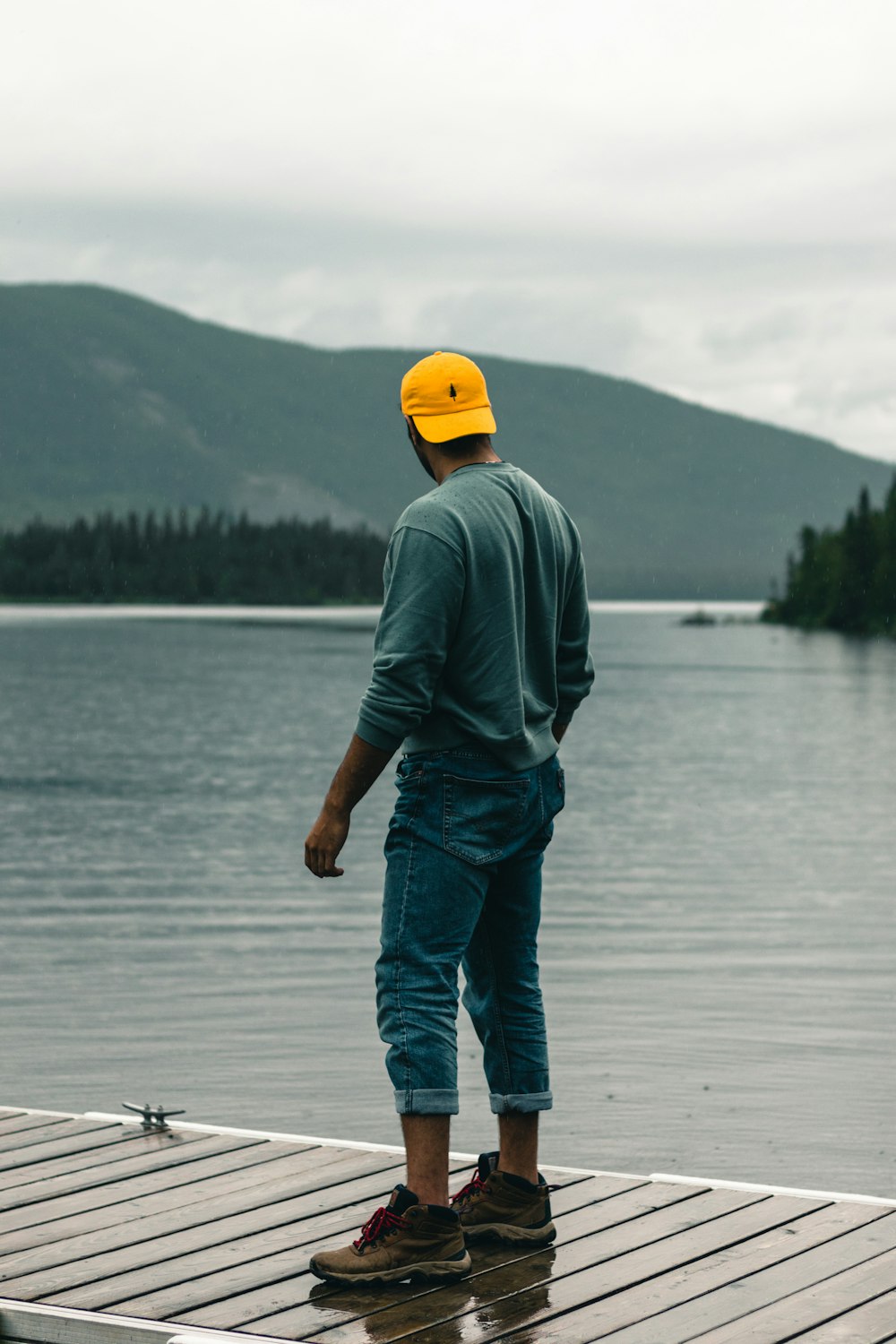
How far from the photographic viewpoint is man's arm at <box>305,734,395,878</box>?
5.29m

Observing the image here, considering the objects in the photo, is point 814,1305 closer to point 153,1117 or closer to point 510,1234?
point 510,1234

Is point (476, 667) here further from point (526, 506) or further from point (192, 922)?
point (192, 922)

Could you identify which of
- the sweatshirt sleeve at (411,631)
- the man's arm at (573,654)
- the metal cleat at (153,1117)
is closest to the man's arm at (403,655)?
the sweatshirt sleeve at (411,631)

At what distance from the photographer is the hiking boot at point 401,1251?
5.29 m

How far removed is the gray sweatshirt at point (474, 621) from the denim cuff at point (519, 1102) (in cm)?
112

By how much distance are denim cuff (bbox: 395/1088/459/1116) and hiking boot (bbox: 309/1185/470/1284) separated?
10.1 inches

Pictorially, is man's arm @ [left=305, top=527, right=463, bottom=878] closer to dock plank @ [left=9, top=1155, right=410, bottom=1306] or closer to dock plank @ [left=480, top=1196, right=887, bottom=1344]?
dock plank @ [left=9, top=1155, right=410, bottom=1306]

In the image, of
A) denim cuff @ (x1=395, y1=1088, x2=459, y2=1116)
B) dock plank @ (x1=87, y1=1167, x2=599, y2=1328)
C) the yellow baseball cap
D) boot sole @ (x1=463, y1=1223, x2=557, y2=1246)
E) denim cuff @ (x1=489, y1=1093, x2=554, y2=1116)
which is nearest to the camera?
dock plank @ (x1=87, y1=1167, x2=599, y2=1328)

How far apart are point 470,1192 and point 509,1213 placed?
0.67 feet

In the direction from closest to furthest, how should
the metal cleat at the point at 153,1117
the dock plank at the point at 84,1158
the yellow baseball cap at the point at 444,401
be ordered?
the yellow baseball cap at the point at 444,401, the dock plank at the point at 84,1158, the metal cleat at the point at 153,1117

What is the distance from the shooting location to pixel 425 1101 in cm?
535

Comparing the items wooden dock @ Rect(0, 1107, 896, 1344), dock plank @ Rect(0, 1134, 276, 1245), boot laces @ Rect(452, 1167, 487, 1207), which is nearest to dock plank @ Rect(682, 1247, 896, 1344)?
wooden dock @ Rect(0, 1107, 896, 1344)

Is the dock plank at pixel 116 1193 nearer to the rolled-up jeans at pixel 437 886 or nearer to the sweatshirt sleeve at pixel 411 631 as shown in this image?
the rolled-up jeans at pixel 437 886

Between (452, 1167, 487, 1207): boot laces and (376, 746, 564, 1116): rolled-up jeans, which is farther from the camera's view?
(452, 1167, 487, 1207): boot laces
